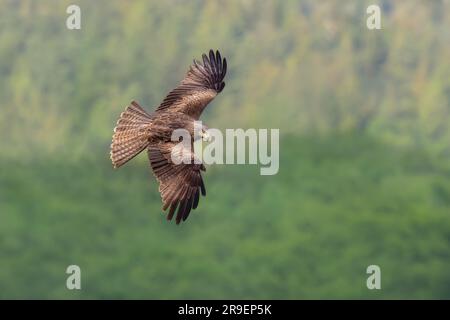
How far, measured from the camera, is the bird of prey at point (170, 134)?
658 inches

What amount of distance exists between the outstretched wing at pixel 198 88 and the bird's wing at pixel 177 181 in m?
1.15

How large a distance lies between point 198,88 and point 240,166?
115ft

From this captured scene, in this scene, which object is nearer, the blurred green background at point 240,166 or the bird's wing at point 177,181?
the bird's wing at point 177,181

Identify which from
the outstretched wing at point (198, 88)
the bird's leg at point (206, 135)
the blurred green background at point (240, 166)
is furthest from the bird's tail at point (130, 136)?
the blurred green background at point (240, 166)

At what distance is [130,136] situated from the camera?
17.8m

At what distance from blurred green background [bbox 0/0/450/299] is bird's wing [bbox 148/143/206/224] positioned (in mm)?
31283

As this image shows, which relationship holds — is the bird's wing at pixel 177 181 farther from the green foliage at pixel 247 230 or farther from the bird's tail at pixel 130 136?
the green foliage at pixel 247 230

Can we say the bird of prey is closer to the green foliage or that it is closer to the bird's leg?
the bird's leg

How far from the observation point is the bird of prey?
1672cm

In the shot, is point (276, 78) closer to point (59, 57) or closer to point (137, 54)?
point (137, 54)

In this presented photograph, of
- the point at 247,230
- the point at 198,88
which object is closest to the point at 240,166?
the point at 247,230

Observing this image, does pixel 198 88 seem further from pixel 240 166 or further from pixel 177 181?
pixel 240 166

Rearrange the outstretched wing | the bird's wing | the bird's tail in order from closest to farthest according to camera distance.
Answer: the bird's wing < the bird's tail < the outstretched wing

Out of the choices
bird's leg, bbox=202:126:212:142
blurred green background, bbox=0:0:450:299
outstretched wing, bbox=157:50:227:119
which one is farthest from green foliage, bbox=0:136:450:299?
bird's leg, bbox=202:126:212:142
